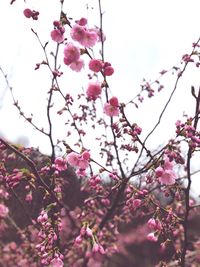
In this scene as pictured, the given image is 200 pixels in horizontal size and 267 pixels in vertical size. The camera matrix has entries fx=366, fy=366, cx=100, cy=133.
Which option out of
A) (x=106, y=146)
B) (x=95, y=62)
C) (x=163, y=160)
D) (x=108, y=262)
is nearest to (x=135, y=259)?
(x=108, y=262)

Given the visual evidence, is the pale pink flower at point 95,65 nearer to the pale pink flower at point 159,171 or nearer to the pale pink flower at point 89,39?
the pale pink flower at point 89,39

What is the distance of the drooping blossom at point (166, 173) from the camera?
265 cm

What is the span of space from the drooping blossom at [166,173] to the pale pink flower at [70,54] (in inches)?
41.7

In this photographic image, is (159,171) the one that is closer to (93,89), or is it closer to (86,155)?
(86,155)

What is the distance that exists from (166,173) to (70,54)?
1.19 meters

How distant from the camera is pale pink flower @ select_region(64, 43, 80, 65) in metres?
2.86

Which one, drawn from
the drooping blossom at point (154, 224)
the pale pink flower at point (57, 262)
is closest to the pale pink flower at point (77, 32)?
the drooping blossom at point (154, 224)

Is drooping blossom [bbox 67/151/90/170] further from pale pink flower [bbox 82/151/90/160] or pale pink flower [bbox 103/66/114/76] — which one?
pale pink flower [bbox 103/66/114/76]

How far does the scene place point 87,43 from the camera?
2906mm

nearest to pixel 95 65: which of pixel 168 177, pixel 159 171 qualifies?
pixel 159 171

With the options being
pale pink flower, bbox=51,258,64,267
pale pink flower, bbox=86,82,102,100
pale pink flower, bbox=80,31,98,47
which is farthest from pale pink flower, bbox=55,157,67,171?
pale pink flower, bbox=80,31,98,47

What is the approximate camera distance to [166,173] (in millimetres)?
2771

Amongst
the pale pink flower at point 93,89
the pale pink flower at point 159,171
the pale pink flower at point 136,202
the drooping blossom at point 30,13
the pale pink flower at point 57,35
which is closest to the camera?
the pale pink flower at point 159,171

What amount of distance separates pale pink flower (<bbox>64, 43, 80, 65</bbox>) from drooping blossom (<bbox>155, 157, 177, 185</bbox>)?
1060mm
